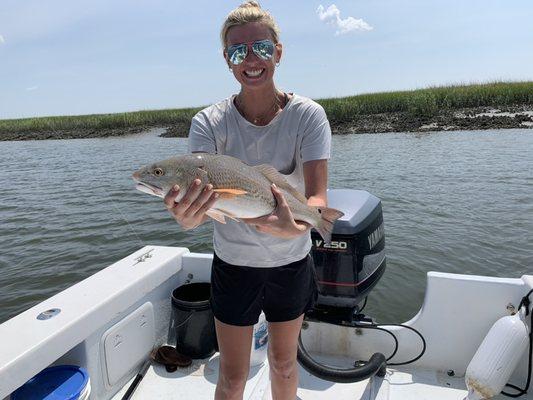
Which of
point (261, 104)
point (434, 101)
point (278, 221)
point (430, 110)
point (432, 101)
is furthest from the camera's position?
point (434, 101)

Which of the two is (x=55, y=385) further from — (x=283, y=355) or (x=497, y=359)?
(x=497, y=359)

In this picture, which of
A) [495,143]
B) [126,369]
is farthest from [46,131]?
[126,369]

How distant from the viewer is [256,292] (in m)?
2.46

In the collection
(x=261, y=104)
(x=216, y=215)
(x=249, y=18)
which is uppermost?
(x=249, y=18)

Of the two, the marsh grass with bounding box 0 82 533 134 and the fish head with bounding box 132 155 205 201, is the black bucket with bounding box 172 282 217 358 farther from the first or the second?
the marsh grass with bounding box 0 82 533 134

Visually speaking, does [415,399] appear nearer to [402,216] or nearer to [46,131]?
A: [402,216]

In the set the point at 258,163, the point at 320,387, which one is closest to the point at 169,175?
the point at 258,163

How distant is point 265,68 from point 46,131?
62.0 meters

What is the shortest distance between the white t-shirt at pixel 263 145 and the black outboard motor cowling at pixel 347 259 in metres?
1.28

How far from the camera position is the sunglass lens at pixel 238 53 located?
2312mm

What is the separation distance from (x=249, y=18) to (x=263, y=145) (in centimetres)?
69

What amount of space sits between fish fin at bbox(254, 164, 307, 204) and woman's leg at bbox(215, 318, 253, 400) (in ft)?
2.72

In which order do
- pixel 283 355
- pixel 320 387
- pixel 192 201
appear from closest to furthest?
pixel 192 201, pixel 283 355, pixel 320 387

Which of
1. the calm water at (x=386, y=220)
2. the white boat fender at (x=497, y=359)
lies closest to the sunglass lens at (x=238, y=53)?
the white boat fender at (x=497, y=359)
